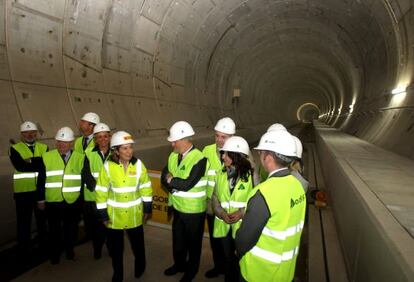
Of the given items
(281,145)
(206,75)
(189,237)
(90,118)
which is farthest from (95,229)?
(206,75)

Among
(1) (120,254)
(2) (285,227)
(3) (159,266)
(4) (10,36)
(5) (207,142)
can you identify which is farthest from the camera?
(5) (207,142)

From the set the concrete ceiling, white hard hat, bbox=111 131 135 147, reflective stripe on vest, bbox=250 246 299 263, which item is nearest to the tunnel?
the concrete ceiling

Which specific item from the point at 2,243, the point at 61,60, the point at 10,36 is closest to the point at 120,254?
the point at 2,243

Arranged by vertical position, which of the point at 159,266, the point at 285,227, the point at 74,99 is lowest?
the point at 159,266

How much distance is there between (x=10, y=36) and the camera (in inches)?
243

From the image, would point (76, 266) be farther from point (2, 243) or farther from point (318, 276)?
point (318, 276)

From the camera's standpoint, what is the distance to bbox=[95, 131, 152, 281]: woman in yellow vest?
12.5 feet

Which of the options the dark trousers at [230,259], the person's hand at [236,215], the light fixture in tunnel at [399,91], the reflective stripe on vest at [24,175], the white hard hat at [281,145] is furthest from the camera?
the light fixture in tunnel at [399,91]

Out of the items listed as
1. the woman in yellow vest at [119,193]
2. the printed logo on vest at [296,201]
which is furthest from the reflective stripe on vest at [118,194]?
the printed logo on vest at [296,201]

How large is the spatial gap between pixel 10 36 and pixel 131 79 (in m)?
3.92

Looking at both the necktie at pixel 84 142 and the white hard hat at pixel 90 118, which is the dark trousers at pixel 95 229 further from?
the white hard hat at pixel 90 118

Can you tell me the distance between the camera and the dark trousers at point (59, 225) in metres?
Answer: 4.47

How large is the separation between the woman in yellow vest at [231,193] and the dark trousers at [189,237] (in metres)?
0.45

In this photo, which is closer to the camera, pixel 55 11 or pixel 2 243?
pixel 2 243
